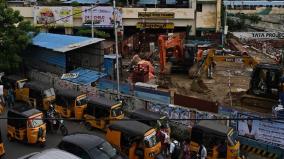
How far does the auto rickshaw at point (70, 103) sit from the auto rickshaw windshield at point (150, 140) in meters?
6.63

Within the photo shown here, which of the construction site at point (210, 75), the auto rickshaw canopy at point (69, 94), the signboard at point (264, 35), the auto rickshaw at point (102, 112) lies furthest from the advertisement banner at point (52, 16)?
the auto rickshaw at point (102, 112)

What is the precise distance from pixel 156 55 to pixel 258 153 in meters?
20.6

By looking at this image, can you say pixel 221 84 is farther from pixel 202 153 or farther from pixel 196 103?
pixel 202 153

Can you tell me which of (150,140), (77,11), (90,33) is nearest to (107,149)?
(150,140)

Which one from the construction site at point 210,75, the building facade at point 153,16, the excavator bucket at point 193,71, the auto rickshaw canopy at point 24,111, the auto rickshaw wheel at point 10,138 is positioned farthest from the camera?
the building facade at point 153,16

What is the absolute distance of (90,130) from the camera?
70.7 ft

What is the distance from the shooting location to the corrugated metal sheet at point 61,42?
98.1ft

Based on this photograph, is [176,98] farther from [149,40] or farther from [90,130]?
[149,40]

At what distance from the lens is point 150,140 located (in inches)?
658

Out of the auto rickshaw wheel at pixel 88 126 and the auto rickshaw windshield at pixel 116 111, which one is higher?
the auto rickshaw windshield at pixel 116 111

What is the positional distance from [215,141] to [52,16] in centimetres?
3282

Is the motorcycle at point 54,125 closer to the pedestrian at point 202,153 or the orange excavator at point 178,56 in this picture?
the pedestrian at point 202,153

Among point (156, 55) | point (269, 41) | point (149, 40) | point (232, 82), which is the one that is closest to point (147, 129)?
point (232, 82)

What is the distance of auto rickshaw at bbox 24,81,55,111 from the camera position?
24.4 m
